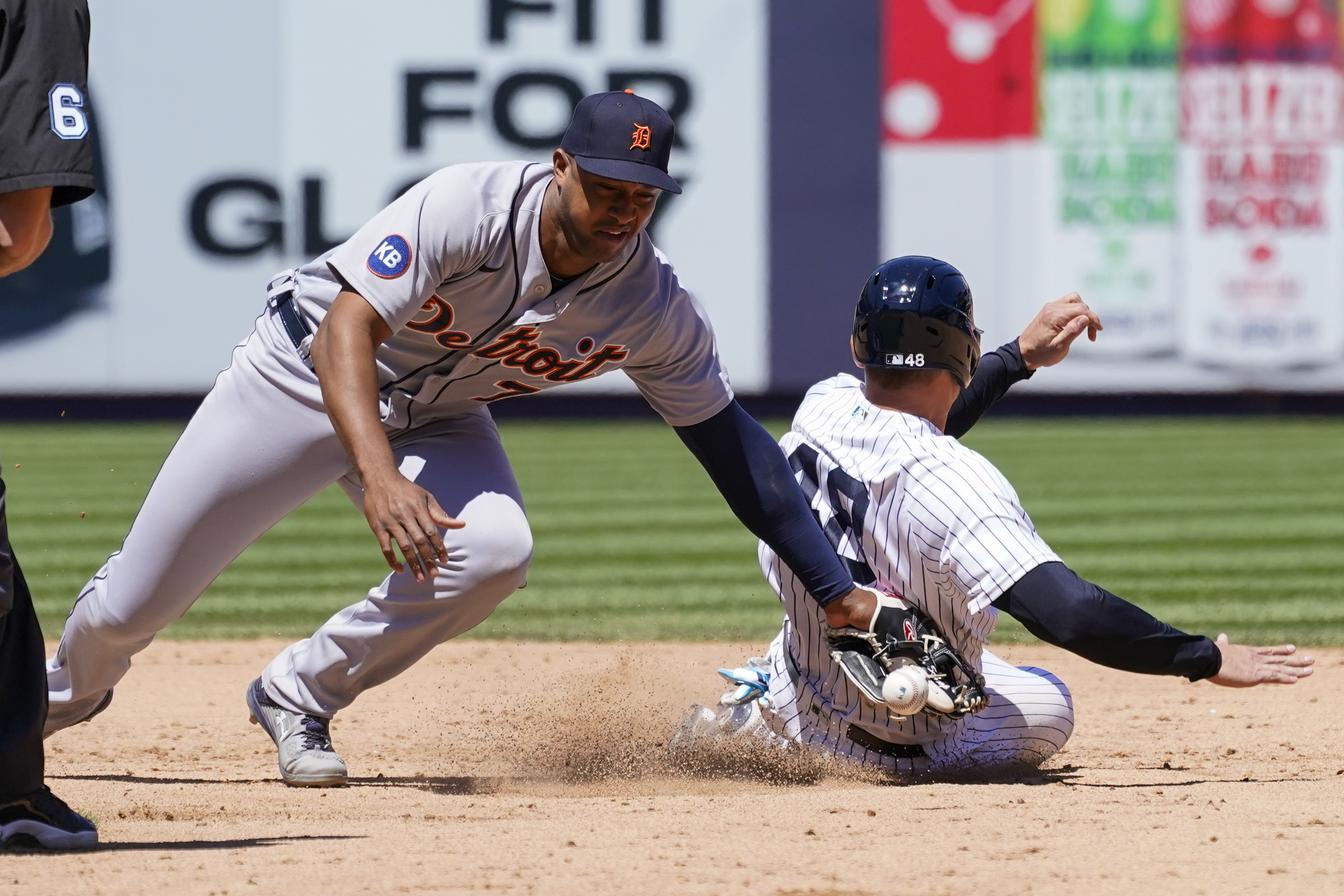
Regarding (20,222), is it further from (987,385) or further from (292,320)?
(987,385)

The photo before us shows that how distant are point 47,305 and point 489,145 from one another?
189 inches

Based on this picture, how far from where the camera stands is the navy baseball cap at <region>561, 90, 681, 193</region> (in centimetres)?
330

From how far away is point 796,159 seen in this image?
1789cm

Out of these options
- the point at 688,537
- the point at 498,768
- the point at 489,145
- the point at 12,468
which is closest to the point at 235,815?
the point at 498,768

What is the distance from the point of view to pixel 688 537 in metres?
9.59

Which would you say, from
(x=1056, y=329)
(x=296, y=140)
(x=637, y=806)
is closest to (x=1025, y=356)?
(x=1056, y=329)

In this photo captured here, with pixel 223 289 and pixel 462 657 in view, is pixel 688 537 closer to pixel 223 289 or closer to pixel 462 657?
pixel 462 657

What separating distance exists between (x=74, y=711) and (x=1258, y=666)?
263 cm

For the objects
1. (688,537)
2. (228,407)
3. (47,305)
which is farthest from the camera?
(47,305)

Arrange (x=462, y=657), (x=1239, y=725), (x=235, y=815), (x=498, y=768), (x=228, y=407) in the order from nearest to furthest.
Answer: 1. (x=235, y=815)
2. (x=228, y=407)
3. (x=498, y=768)
4. (x=1239, y=725)
5. (x=462, y=657)

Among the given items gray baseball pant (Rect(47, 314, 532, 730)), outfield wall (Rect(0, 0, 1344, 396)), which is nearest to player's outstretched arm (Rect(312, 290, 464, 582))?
gray baseball pant (Rect(47, 314, 532, 730))

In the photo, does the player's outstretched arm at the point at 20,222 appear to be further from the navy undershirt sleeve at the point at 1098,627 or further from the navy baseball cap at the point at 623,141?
the navy undershirt sleeve at the point at 1098,627

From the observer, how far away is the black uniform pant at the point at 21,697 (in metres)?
2.88

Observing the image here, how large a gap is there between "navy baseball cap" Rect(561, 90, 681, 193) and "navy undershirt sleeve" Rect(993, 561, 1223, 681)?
1068 millimetres
